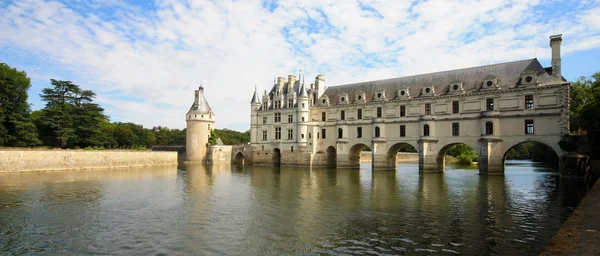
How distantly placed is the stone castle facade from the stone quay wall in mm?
15607

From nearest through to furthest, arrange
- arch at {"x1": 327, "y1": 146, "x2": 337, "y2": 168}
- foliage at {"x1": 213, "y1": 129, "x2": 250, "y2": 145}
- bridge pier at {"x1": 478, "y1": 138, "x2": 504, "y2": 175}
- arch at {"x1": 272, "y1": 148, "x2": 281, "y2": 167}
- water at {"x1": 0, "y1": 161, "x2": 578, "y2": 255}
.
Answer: water at {"x1": 0, "y1": 161, "x2": 578, "y2": 255}, bridge pier at {"x1": 478, "y1": 138, "x2": 504, "y2": 175}, arch at {"x1": 327, "y1": 146, "x2": 337, "y2": 168}, arch at {"x1": 272, "y1": 148, "x2": 281, "y2": 167}, foliage at {"x1": 213, "y1": 129, "x2": 250, "y2": 145}

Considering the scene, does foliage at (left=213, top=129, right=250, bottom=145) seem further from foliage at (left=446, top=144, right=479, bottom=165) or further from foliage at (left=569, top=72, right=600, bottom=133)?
foliage at (left=569, top=72, right=600, bottom=133)

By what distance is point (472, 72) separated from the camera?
118ft

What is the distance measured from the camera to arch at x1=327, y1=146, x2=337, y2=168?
155 ft

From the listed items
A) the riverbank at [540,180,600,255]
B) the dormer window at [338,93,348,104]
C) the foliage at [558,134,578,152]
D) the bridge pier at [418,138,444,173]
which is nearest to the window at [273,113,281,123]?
the dormer window at [338,93,348,104]

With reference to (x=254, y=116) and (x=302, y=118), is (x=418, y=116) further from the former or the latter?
(x=254, y=116)

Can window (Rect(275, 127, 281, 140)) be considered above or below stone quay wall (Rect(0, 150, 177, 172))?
above

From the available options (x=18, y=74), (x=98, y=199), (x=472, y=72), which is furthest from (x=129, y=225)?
(x=18, y=74)

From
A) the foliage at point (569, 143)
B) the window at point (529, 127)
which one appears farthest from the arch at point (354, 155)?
the foliage at point (569, 143)

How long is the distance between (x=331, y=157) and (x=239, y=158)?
18.5 m

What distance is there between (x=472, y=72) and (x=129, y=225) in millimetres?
34264

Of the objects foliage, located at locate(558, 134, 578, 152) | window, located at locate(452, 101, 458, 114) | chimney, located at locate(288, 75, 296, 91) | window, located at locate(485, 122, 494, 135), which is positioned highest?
chimney, located at locate(288, 75, 296, 91)

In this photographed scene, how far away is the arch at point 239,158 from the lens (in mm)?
58331

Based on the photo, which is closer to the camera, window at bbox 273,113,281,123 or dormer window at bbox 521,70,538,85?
dormer window at bbox 521,70,538,85
